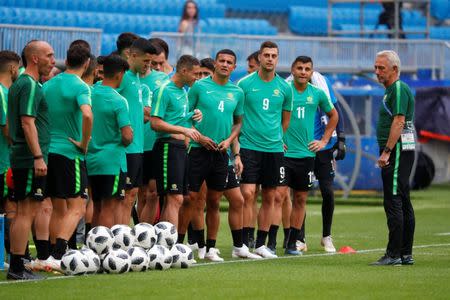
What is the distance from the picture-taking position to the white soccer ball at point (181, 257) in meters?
12.2

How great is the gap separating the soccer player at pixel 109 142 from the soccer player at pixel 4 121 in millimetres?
900

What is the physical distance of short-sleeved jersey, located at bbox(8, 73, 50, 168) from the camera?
35.7 ft

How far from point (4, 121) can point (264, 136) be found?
3113mm

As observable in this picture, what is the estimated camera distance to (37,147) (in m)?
10.8

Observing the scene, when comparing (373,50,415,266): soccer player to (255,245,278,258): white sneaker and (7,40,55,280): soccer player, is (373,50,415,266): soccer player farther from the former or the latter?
(7,40,55,280): soccer player

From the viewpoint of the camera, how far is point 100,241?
38.9 ft

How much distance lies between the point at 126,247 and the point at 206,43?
11339mm

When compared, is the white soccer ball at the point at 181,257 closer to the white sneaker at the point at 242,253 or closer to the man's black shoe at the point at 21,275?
the white sneaker at the point at 242,253

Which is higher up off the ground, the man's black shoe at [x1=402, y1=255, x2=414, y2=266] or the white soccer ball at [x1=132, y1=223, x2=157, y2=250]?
the white soccer ball at [x1=132, y1=223, x2=157, y2=250]

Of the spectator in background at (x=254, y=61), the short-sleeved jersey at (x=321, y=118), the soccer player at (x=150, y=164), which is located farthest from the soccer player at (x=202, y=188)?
the short-sleeved jersey at (x=321, y=118)

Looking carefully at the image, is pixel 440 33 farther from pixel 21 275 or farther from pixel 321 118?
pixel 21 275

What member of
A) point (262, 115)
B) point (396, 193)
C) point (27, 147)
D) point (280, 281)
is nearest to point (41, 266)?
point (27, 147)

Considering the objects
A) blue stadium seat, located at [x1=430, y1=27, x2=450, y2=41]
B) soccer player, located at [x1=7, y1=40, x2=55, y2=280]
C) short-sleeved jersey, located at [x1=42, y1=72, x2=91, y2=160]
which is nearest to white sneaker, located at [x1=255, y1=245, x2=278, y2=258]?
short-sleeved jersey, located at [x1=42, y1=72, x2=91, y2=160]

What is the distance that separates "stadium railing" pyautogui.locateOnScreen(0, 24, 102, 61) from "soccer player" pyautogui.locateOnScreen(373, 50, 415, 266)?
369 inches
